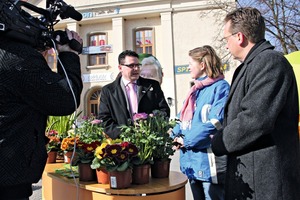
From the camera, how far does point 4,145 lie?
128cm

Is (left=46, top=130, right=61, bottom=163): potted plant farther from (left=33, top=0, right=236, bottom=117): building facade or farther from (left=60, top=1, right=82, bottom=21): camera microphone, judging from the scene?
(left=33, top=0, right=236, bottom=117): building facade

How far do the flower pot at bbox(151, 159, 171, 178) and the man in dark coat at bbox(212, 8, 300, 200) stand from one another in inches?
17.6

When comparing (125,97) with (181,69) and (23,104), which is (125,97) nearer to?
(23,104)

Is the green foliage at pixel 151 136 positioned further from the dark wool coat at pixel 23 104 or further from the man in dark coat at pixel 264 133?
the dark wool coat at pixel 23 104

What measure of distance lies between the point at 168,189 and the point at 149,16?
676 inches

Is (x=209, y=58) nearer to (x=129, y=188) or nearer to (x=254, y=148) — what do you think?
(x=254, y=148)

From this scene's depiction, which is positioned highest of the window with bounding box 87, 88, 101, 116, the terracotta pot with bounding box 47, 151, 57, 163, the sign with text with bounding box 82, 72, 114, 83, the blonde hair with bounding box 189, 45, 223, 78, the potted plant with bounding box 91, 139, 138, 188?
the sign with text with bounding box 82, 72, 114, 83

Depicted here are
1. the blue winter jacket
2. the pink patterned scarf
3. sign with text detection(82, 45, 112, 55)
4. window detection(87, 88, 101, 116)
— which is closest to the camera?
the blue winter jacket

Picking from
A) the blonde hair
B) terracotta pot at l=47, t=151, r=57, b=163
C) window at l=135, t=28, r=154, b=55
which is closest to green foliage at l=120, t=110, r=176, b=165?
the blonde hair

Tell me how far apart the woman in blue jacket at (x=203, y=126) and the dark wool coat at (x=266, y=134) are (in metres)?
0.55

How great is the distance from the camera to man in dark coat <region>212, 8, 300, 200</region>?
57.8 inches

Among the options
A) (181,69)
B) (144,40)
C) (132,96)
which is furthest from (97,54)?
(132,96)

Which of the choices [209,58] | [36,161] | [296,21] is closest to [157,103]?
[209,58]

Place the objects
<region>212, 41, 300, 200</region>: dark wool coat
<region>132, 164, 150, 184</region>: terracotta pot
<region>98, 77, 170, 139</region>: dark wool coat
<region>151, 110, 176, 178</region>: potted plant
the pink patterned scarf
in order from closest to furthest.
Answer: <region>212, 41, 300, 200</region>: dark wool coat, <region>132, 164, 150, 184</region>: terracotta pot, <region>151, 110, 176, 178</region>: potted plant, the pink patterned scarf, <region>98, 77, 170, 139</region>: dark wool coat
